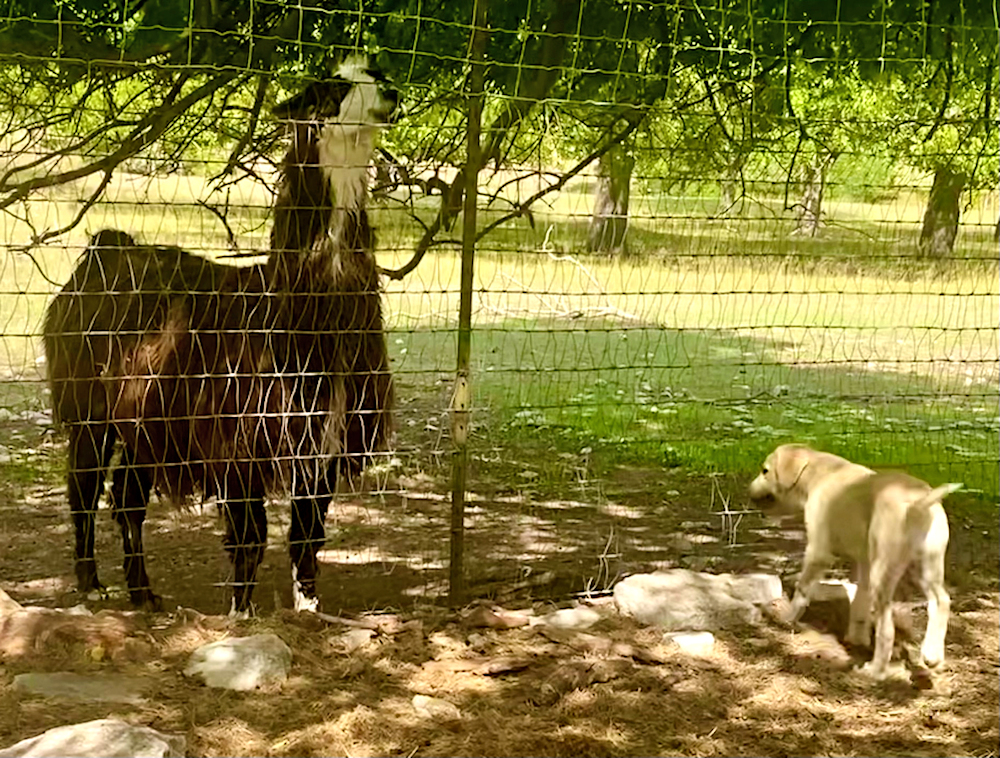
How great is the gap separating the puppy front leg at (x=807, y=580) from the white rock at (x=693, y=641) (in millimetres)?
389

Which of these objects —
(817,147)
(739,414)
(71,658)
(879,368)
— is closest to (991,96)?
(817,147)

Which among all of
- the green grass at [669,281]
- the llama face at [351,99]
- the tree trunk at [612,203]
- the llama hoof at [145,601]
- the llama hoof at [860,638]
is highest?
the llama face at [351,99]

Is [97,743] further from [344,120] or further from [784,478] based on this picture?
[784,478]

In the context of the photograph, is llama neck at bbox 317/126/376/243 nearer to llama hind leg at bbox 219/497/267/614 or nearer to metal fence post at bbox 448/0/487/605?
metal fence post at bbox 448/0/487/605

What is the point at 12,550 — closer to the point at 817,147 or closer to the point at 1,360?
the point at 1,360

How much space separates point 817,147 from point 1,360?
3972mm

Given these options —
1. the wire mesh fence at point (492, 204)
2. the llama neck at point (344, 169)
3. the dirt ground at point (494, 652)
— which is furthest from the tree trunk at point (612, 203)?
the dirt ground at point (494, 652)

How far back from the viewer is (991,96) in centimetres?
549

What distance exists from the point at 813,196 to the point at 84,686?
3.46 meters

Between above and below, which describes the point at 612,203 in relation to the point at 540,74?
below

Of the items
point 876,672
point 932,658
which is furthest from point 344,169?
point 932,658

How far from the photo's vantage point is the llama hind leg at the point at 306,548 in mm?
4602

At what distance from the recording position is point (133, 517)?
484cm

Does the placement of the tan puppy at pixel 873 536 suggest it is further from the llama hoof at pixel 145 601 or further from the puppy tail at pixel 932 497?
the llama hoof at pixel 145 601
